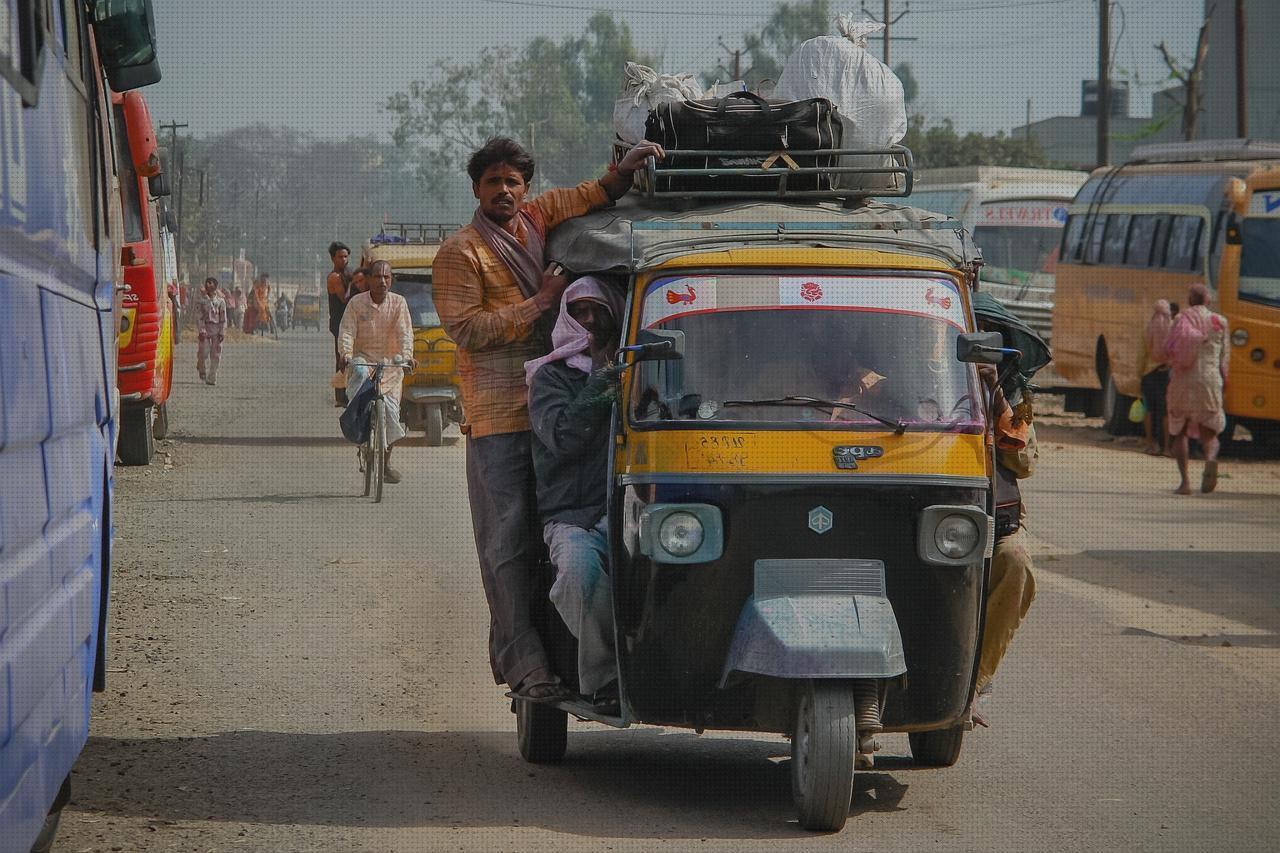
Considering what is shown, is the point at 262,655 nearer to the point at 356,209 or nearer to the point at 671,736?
the point at 671,736

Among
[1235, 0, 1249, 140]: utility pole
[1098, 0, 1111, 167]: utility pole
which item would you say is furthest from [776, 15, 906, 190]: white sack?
[1098, 0, 1111, 167]: utility pole

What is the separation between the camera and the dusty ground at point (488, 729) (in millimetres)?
5625

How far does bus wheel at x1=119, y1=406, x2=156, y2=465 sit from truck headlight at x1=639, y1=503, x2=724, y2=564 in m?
12.5

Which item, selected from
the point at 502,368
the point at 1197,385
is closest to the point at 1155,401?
the point at 1197,385

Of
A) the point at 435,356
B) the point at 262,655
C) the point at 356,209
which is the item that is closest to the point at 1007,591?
the point at 262,655

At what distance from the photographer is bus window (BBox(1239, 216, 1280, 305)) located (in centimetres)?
2016

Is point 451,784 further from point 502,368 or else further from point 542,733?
point 502,368

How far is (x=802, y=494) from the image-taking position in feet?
18.0

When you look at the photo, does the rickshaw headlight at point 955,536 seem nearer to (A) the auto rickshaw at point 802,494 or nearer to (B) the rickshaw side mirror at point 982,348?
(A) the auto rickshaw at point 802,494

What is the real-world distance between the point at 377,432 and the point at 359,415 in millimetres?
444

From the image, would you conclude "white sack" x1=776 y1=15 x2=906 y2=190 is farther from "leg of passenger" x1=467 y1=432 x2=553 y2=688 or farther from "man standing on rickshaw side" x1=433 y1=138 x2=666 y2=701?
"leg of passenger" x1=467 y1=432 x2=553 y2=688

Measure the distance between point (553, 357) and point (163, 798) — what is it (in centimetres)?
195

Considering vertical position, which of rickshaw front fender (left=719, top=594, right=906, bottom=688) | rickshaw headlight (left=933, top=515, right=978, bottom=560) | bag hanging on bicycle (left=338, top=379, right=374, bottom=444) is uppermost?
rickshaw headlight (left=933, top=515, right=978, bottom=560)

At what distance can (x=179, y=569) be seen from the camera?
1104 cm
